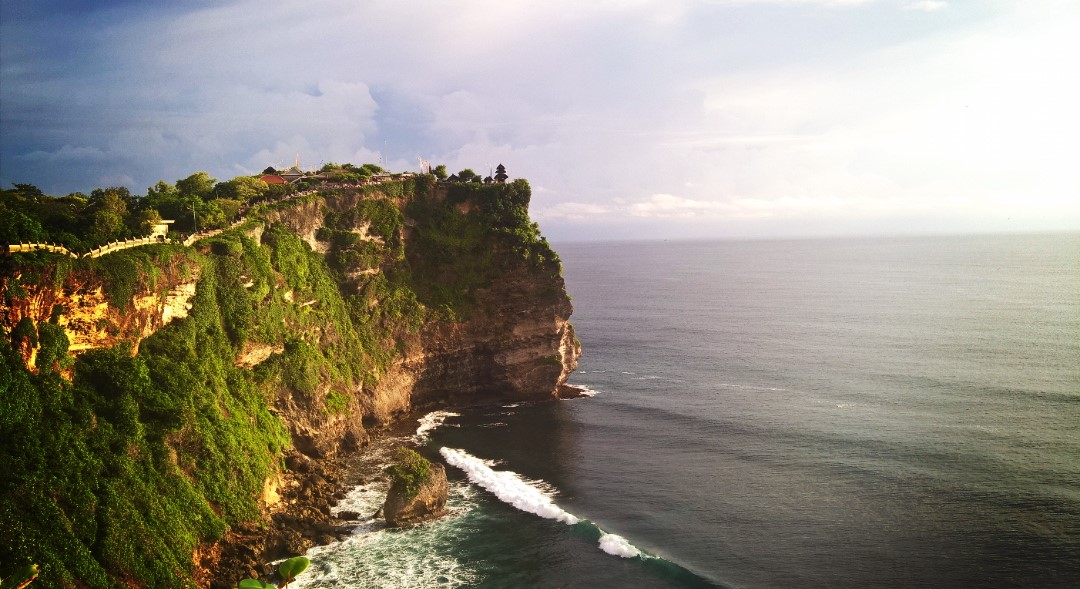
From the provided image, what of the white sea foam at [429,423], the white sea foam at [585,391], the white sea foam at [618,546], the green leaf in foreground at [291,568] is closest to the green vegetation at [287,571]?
the green leaf in foreground at [291,568]

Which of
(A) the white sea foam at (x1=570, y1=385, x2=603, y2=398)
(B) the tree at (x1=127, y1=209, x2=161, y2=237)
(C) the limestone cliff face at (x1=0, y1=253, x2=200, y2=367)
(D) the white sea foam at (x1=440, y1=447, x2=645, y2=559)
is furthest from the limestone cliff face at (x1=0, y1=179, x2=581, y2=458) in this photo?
(D) the white sea foam at (x1=440, y1=447, x2=645, y2=559)

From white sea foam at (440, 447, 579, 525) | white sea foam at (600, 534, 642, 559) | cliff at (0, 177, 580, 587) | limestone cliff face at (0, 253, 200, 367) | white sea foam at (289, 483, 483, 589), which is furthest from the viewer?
white sea foam at (440, 447, 579, 525)

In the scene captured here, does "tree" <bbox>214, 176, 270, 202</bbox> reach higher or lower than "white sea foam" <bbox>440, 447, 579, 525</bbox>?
higher

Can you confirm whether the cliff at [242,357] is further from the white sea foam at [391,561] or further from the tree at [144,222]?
the white sea foam at [391,561]

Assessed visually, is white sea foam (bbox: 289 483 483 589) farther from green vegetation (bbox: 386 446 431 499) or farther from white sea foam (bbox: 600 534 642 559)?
white sea foam (bbox: 600 534 642 559)

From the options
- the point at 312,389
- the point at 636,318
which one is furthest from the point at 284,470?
the point at 636,318

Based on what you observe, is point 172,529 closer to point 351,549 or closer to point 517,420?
point 351,549

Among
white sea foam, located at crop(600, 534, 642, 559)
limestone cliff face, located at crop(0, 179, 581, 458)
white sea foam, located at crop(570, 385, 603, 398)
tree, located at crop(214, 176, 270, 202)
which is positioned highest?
tree, located at crop(214, 176, 270, 202)
